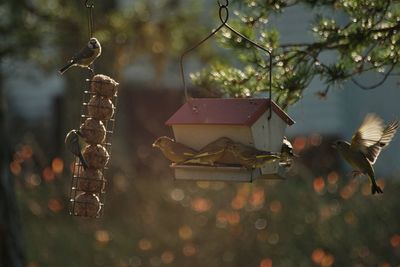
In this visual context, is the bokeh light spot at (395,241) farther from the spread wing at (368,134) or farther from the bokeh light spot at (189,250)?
the spread wing at (368,134)

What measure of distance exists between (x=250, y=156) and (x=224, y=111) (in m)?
0.25

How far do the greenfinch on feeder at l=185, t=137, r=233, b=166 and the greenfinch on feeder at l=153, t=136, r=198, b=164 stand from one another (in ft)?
0.16

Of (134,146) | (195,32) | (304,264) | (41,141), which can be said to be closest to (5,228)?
(304,264)

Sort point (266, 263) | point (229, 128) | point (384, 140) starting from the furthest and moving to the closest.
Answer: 1. point (266, 263)
2. point (384, 140)
3. point (229, 128)

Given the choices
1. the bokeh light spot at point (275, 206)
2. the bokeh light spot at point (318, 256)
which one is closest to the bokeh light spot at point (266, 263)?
the bokeh light spot at point (318, 256)

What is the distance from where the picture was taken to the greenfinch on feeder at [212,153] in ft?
11.5

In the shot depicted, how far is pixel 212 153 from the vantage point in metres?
3.51

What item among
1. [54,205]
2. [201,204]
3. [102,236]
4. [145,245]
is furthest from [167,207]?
→ [54,205]

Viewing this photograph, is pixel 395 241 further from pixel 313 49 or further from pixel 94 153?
pixel 94 153

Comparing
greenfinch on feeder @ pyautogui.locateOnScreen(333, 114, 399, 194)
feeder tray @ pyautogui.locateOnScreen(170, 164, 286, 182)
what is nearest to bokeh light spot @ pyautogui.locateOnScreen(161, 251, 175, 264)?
greenfinch on feeder @ pyautogui.locateOnScreen(333, 114, 399, 194)

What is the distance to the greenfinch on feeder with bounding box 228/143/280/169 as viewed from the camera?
11.4 ft

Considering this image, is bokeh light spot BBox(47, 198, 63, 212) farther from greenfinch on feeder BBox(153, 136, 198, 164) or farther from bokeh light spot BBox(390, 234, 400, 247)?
greenfinch on feeder BBox(153, 136, 198, 164)

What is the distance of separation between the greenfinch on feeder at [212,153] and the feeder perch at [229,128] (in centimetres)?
3

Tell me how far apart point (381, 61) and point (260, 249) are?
3396 mm
